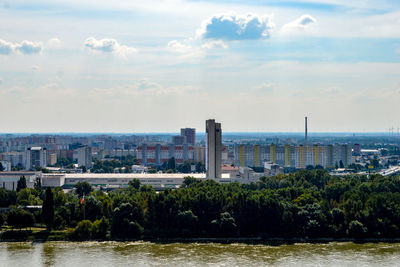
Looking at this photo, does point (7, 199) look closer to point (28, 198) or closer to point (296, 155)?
point (28, 198)

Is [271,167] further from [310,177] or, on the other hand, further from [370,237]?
[370,237]

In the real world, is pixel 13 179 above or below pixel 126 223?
above

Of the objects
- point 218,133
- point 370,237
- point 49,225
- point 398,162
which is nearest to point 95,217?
point 49,225

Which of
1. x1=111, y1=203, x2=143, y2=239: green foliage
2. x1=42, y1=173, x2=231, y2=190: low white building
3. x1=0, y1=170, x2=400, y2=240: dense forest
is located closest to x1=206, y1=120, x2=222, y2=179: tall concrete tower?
x1=42, y1=173, x2=231, y2=190: low white building

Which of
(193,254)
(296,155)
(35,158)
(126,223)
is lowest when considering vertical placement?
(193,254)

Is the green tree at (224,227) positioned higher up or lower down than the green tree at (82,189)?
lower down

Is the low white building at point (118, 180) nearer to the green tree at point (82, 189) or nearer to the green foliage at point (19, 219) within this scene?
the green tree at point (82, 189)

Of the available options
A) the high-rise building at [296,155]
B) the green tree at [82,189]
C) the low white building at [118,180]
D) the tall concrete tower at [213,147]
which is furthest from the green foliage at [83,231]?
the high-rise building at [296,155]

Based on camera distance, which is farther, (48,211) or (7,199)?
(7,199)

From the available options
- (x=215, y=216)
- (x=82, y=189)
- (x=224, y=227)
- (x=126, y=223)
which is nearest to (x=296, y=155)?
(x=82, y=189)
